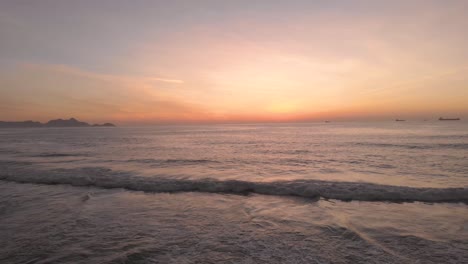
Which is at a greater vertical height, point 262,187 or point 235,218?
point 235,218

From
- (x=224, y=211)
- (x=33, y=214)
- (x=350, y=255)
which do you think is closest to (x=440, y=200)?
(x=350, y=255)

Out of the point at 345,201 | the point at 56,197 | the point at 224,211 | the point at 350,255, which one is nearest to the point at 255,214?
the point at 224,211

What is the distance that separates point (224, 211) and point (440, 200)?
8.96 meters

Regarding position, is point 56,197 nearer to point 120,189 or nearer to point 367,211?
point 120,189

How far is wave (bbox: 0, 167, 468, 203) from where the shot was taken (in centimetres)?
1098

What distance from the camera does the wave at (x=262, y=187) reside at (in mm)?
10984

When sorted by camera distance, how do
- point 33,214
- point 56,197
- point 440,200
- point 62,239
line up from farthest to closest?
point 56,197, point 440,200, point 33,214, point 62,239

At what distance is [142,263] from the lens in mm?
5484

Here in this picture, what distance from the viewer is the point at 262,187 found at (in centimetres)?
1277

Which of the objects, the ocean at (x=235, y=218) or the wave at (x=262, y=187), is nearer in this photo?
the ocean at (x=235, y=218)

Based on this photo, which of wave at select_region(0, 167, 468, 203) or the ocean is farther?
wave at select_region(0, 167, 468, 203)

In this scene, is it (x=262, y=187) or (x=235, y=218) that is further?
(x=262, y=187)

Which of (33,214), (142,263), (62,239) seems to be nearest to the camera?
(142,263)

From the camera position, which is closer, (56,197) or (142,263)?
(142,263)
